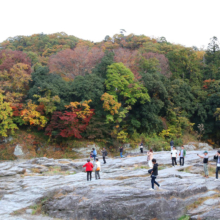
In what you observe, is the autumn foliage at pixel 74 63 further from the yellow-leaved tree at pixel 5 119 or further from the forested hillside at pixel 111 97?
the yellow-leaved tree at pixel 5 119

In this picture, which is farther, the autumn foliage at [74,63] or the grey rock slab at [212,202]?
the autumn foliage at [74,63]

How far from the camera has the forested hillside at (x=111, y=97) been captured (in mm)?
31625

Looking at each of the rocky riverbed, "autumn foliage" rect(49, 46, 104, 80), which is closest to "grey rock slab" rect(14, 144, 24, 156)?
"autumn foliage" rect(49, 46, 104, 80)

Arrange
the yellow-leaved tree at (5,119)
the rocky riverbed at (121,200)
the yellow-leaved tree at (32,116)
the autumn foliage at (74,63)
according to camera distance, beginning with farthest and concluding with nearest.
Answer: the autumn foliage at (74,63) < the yellow-leaved tree at (32,116) < the yellow-leaved tree at (5,119) < the rocky riverbed at (121,200)

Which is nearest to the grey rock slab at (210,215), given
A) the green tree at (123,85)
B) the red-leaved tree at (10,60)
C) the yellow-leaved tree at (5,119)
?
the green tree at (123,85)

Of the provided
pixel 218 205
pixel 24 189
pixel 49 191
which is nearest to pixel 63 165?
pixel 24 189

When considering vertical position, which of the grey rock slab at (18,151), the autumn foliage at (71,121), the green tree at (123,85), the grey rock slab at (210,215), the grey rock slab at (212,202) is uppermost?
the green tree at (123,85)

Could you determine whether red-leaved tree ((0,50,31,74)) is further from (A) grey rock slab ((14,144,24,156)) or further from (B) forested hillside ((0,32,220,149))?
(A) grey rock slab ((14,144,24,156))

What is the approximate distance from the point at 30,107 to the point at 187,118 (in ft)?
80.6

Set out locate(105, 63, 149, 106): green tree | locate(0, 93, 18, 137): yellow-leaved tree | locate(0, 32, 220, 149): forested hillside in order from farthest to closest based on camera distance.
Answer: locate(105, 63, 149, 106): green tree < locate(0, 32, 220, 149): forested hillside < locate(0, 93, 18, 137): yellow-leaved tree

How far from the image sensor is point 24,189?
14820 millimetres

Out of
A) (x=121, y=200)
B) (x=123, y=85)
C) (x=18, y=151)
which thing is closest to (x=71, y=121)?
(x=18, y=151)

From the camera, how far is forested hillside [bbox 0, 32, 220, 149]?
1245 inches

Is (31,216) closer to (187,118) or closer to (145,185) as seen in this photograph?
(145,185)
